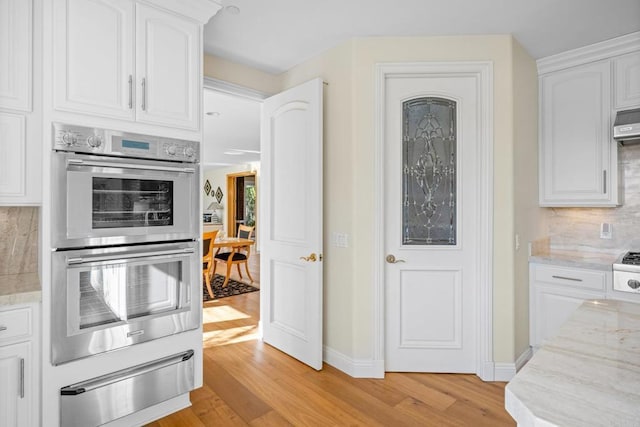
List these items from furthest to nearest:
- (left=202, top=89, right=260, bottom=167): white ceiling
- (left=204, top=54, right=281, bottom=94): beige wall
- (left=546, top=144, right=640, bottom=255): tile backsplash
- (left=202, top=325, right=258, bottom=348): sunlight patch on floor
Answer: (left=202, top=89, right=260, bottom=167): white ceiling
(left=202, top=325, right=258, bottom=348): sunlight patch on floor
(left=204, top=54, right=281, bottom=94): beige wall
(left=546, top=144, right=640, bottom=255): tile backsplash

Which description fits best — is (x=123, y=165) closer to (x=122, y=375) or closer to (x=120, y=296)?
(x=120, y=296)

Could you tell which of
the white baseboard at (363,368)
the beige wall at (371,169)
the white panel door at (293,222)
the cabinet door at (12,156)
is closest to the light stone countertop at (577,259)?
the beige wall at (371,169)

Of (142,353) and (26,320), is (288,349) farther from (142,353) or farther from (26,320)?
(26,320)

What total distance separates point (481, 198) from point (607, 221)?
1297 millimetres

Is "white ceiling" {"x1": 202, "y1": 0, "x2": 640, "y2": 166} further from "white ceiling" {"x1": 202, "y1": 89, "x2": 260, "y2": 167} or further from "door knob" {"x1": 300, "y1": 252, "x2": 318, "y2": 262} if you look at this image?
"door knob" {"x1": 300, "y1": 252, "x2": 318, "y2": 262}

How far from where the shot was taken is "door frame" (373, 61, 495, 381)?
2.60 metres

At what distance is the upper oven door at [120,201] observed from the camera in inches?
67.2

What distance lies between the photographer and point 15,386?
1630mm

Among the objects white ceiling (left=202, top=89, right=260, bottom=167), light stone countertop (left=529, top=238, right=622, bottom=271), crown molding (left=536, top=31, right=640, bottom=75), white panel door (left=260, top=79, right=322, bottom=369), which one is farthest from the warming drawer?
crown molding (left=536, top=31, right=640, bottom=75)

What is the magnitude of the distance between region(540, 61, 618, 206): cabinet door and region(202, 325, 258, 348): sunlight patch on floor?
2.97 m

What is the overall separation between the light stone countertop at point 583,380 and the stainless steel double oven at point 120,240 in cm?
181

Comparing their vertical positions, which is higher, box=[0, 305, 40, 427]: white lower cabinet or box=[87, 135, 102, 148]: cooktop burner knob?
box=[87, 135, 102, 148]: cooktop burner knob

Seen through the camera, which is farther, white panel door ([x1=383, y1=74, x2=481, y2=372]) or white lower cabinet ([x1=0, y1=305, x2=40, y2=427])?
white panel door ([x1=383, y1=74, x2=481, y2=372])

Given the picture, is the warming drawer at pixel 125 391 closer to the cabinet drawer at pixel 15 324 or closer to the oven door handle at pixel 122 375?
the oven door handle at pixel 122 375
